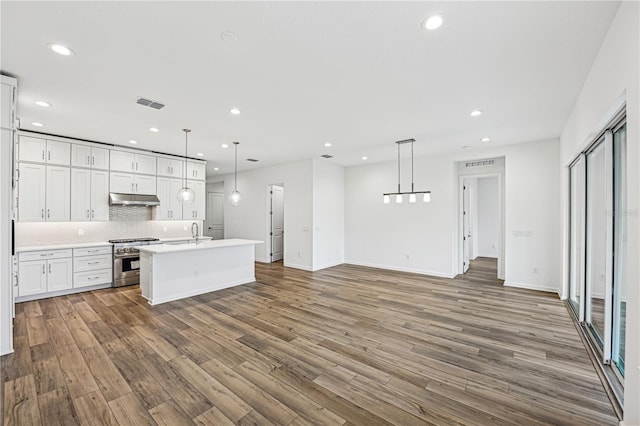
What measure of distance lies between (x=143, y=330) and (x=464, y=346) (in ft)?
12.7

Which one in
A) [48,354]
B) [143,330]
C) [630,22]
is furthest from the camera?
[143,330]

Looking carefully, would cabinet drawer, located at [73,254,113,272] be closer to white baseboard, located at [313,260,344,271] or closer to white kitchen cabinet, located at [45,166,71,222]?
white kitchen cabinet, located at [45,166,71,222]

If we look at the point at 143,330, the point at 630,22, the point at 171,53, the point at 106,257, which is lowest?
the point at 143,330

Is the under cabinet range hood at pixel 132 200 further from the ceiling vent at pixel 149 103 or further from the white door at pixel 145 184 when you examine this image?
the ceiling vent at pixel 149 103

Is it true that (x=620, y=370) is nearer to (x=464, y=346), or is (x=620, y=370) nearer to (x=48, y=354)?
(x=464, y=346)

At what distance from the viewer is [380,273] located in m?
6.88

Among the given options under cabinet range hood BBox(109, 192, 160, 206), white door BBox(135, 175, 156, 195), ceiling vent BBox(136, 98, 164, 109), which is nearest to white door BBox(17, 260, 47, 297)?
under cabinet range hood BBox(109, 192, 160, 206)

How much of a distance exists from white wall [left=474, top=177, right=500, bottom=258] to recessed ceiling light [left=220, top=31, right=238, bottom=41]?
9435 millimetres

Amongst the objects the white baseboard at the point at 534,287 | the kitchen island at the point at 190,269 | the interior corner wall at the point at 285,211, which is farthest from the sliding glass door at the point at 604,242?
the kitchen island at the point at 190,269

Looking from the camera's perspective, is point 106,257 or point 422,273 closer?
point 106,257

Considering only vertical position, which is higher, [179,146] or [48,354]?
[179,146]

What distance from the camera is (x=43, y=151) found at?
4969mm

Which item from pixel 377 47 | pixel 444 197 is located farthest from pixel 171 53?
pixel 444 197

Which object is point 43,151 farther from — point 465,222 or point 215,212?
point 465,222
